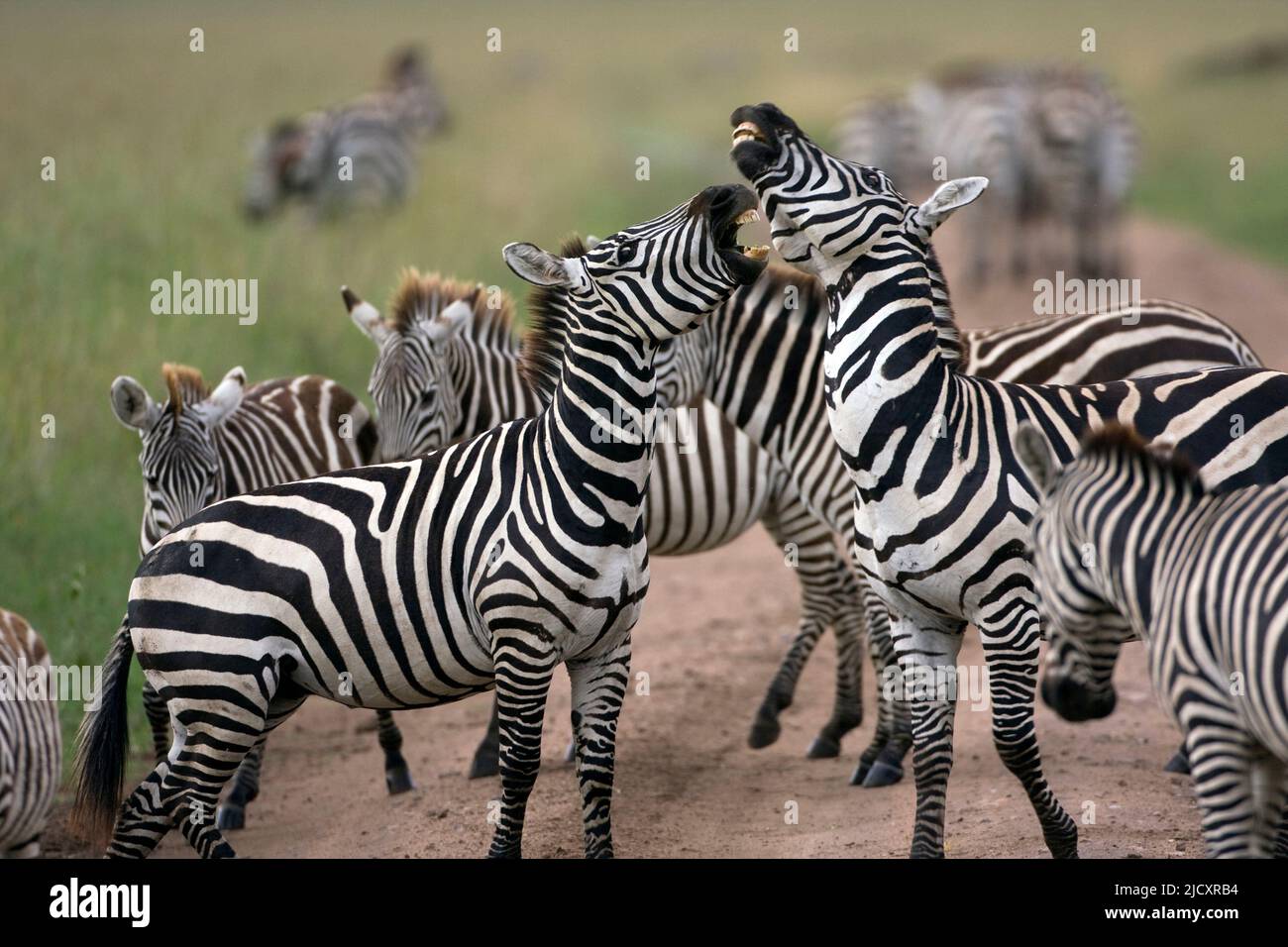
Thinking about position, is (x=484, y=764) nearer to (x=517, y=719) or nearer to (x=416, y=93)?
(x=517, y=719)

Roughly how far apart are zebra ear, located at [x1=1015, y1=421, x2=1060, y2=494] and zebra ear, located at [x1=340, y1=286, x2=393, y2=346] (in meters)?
3.66

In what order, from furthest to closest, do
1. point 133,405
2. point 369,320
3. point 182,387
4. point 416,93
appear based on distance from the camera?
1. point 416,93
2. point 369,320
3. point 182,387
4. point 133,405

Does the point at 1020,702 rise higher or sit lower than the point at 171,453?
lower

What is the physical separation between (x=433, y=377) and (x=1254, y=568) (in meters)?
4.06

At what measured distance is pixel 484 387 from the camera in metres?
7.19

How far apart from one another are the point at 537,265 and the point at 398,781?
2894 mm

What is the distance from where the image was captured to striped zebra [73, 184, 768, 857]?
195 inches

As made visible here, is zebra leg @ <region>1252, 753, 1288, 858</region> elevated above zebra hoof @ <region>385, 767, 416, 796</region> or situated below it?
above

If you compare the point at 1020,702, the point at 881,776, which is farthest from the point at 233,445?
the point at 1020,702

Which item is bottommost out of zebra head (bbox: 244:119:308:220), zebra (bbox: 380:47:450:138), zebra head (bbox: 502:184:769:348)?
zebra head (bbox: 502:184:769:348)

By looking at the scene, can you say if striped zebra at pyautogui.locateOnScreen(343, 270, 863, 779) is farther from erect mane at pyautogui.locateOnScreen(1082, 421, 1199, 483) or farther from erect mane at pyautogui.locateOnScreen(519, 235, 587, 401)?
erect mane at pyautogui.locateOnScreen(1082, 421, 1199, 483)

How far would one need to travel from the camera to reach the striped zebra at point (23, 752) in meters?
4.83

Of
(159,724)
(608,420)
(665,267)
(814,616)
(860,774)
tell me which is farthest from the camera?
(814,616)

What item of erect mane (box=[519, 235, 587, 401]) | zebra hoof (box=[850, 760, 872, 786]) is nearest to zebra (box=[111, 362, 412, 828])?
erect mane (box=[519, 235, 587, 401])
